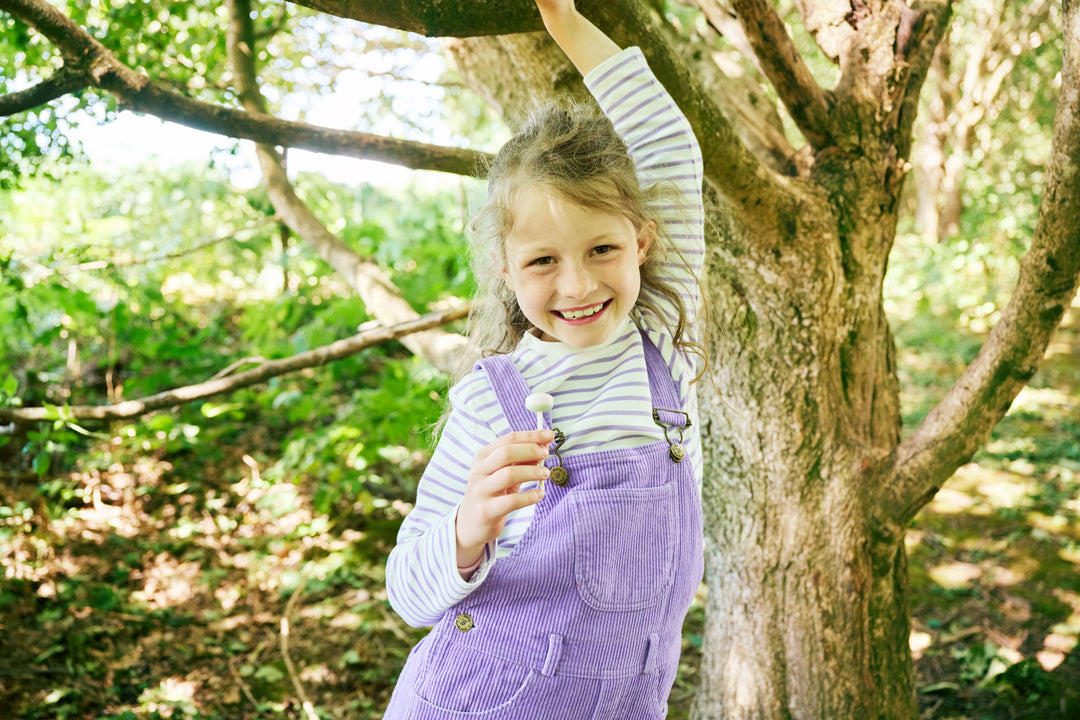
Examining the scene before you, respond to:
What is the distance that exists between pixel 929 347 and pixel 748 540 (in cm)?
661

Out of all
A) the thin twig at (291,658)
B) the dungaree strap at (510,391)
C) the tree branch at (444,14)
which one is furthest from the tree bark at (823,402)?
the thin twig at (291,658)

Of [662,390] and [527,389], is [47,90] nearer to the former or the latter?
[527,389]

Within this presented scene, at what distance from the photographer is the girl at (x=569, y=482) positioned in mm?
1175

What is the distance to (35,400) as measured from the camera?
441 centimetres

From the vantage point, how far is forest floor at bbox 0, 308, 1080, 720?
9.19 feet

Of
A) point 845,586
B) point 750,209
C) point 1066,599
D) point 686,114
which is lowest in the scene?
point 1066,599

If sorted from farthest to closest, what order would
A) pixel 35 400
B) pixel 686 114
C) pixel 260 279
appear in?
pixel 260 279 → pixel 35 400 → pixel 686 114

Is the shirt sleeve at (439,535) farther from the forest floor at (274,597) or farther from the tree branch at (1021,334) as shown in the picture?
the forest floor at (274,597)

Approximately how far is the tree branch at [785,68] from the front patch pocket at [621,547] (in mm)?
1044

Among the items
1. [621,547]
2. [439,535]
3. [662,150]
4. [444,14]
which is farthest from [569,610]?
[444,14]

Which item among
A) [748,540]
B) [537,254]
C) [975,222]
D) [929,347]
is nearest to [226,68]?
[537,254]

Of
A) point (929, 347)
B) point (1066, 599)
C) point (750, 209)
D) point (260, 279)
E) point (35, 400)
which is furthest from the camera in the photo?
point (929, 347)

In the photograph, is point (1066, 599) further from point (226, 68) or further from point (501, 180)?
point (226, 68)

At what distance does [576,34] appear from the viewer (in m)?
1.27
